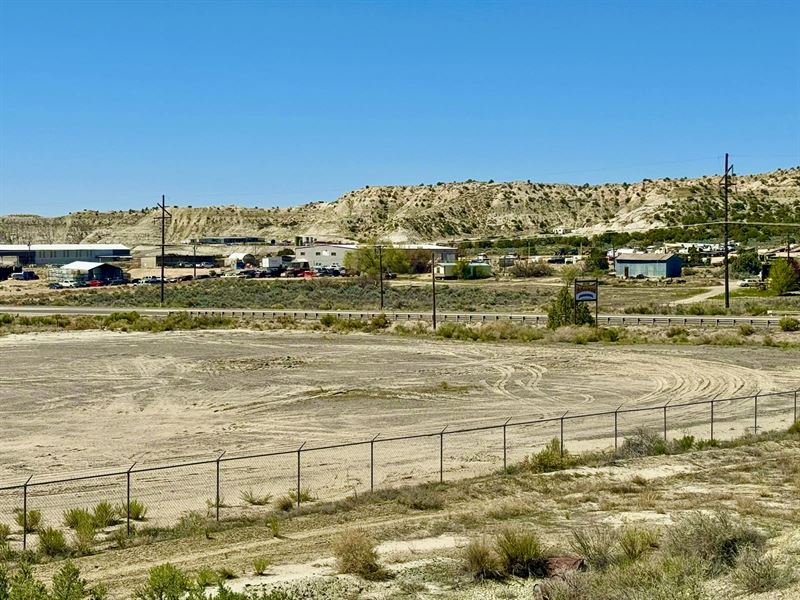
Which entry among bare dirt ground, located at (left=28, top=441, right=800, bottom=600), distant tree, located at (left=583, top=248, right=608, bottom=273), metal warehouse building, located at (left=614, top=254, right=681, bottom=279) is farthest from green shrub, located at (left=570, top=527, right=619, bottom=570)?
distant tree, located at (left=583, top=248, right=608, bottom=273)

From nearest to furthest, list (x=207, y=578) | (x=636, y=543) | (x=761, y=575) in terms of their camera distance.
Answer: (x=761, y=575) → (x=207, y=578) → (x=636, y=543)

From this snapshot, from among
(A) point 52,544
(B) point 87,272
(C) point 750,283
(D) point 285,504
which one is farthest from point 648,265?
(A) point 52,544

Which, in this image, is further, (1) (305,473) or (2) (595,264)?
(2) (595,264)

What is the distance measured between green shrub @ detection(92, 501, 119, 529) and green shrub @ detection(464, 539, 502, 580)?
31.6ft

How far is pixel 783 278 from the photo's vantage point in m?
102

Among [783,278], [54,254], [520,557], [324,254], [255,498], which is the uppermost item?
[54,254]

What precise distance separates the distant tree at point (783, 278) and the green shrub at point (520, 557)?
293 ft

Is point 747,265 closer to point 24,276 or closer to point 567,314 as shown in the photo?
point 567,314

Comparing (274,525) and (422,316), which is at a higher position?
(422,316)

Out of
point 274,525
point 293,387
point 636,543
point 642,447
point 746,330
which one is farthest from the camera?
point 746,330

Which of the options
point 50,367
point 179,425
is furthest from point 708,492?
point 50,367

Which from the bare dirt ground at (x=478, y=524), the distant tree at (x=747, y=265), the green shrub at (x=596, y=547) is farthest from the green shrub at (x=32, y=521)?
the distant tree at (x=747, y=265)

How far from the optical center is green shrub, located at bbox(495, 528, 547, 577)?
19844 mm

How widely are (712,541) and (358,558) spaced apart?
22.1 feet
